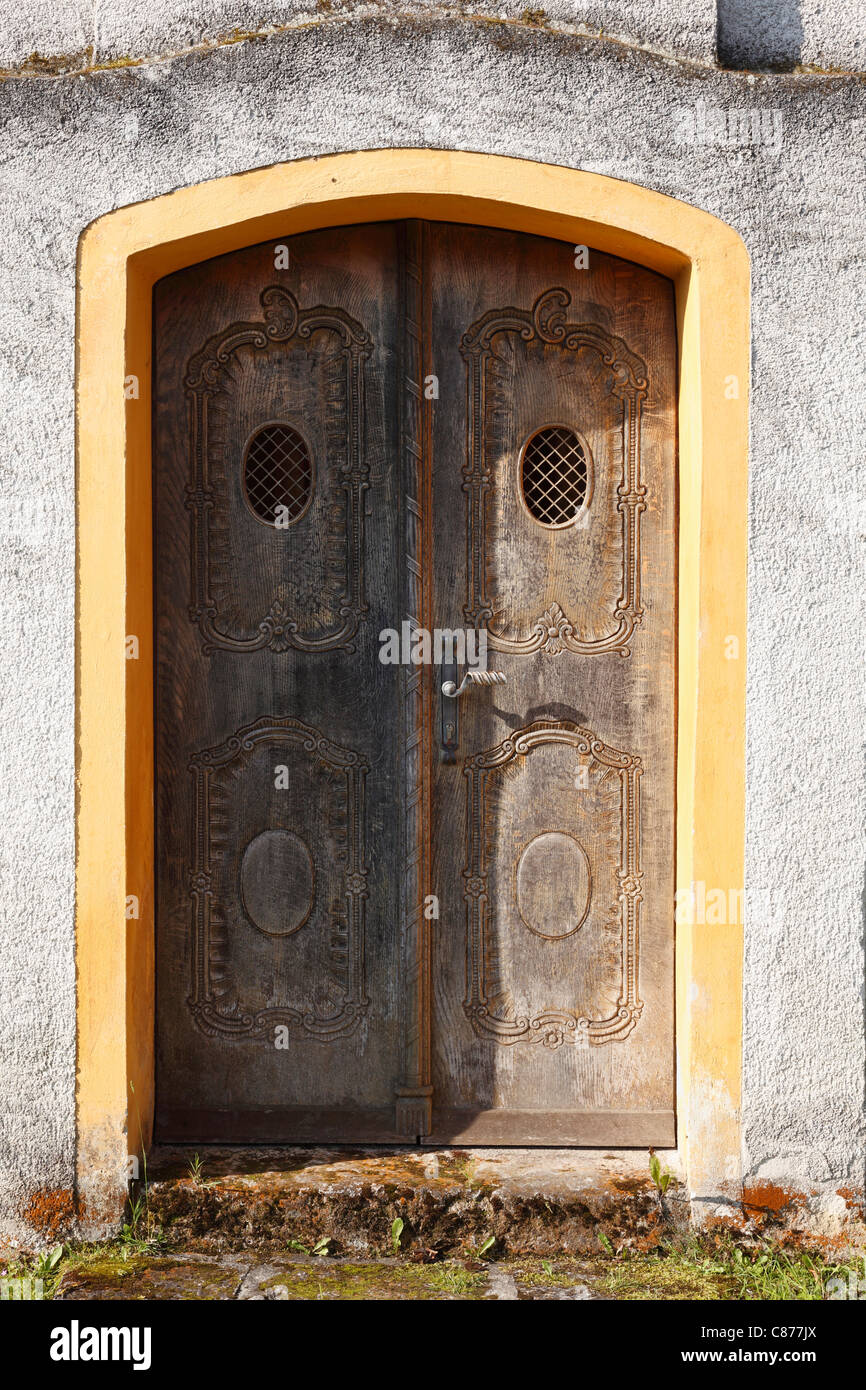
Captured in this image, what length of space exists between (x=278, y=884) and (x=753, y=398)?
2132mm

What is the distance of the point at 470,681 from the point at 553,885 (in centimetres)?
72

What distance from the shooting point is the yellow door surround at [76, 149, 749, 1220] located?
328 centimetres

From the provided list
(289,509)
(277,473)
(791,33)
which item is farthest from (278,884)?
(791,33)

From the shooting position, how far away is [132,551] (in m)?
3.38

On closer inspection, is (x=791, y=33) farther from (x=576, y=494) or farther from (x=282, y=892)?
(x=282, y=892)

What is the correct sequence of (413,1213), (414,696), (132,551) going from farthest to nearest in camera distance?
(414,696), (132,551), (413,1213)

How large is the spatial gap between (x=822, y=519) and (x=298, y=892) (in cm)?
202

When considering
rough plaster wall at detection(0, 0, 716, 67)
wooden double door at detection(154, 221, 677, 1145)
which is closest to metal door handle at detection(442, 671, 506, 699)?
wooden double door at detection(154, 221, 677, 1145)

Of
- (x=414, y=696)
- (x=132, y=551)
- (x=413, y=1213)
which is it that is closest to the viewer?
(x=413, y=1213)

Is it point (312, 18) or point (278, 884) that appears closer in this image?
point (312, 18)

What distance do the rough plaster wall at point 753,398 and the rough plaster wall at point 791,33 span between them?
0.87 feet

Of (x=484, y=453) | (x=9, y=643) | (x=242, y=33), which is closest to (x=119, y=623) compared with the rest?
(x=9, y=643)

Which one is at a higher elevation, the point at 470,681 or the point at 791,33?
the point at 791,33

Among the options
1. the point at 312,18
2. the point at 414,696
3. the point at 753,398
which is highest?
the point at 312,18
